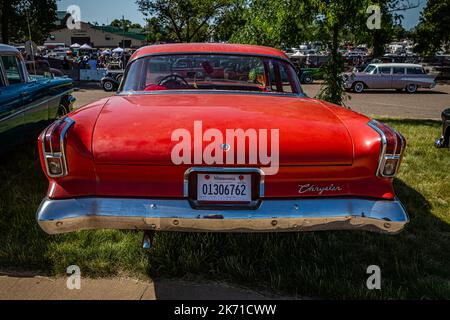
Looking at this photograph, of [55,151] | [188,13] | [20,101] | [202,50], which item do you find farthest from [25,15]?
[55,151]

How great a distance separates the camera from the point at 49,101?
6.46 m

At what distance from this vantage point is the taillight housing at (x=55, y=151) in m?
2.50

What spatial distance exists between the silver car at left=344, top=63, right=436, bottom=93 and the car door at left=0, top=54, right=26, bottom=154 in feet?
59.4

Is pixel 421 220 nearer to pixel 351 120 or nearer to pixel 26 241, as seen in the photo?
pixel 351 120

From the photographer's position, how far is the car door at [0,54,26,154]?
4852 millimetres

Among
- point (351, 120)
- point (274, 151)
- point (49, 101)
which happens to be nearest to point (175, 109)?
point (274, 151)

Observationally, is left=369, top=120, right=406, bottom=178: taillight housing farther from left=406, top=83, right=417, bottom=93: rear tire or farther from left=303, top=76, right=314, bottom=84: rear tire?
left=303, top=76, right=314, bottom=84: rear tire

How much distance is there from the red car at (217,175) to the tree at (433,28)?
3313 cm

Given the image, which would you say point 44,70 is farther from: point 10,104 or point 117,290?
point 117,290

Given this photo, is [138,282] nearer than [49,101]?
Yes

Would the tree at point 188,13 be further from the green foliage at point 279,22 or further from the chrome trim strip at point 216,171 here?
the chrome trim strip at point 216,171

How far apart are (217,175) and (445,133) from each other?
5.15 m

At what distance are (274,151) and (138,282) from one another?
1.28 metres

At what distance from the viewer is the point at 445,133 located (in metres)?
6.39
